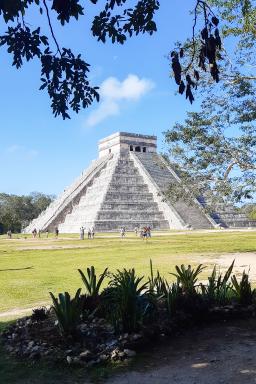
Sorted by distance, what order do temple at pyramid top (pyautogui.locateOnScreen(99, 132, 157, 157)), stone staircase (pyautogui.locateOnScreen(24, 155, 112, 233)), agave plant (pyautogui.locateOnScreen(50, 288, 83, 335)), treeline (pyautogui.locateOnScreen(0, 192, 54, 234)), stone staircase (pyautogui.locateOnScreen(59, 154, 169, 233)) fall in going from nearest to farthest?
agave plant (pyautogui.locateOnScreen(50, 288, 83, 335))
stone staircase (pyautogui.locateOnScreen(59, 154, 169, 233))
stone staircase (pyautogui.locateOnScreen(24, 155, 112, 233))
temple at pyramid top (pyautogui.locateOnScreen(99, 132, 157, 157))
treeline (pyautogui.locateOnScreen(0, 192, 54, 234))

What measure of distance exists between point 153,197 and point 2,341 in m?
66.8

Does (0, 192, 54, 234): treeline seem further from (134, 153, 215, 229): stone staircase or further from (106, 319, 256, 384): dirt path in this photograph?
(106, 319, 256, 384): dirt path

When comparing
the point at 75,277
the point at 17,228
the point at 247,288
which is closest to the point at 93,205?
the point at 17,228

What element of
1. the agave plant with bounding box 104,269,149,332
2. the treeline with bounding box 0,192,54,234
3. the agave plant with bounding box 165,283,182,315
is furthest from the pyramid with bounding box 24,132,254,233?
the agave plant with bounding box 104,269,149,332

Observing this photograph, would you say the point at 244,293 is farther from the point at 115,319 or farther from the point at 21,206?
the point at 21,206

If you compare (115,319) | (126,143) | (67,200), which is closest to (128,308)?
(115,319)

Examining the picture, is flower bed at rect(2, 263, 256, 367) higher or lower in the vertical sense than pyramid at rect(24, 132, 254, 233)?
lower

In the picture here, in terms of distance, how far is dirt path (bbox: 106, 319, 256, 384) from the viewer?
16.5 feet

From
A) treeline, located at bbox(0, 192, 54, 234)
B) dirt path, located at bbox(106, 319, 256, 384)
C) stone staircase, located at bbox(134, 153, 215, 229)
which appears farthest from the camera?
treeline, located at bbox(0, 192, 54, 234)

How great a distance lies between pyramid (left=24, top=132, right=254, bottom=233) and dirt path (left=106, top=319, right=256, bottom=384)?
52.3m

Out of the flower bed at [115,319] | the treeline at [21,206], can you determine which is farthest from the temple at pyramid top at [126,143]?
the flower bed at [115,319]

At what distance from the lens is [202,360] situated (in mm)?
5590

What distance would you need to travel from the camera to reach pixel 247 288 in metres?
7.86

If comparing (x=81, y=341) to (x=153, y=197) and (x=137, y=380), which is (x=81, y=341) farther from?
(x=153, y=197)
